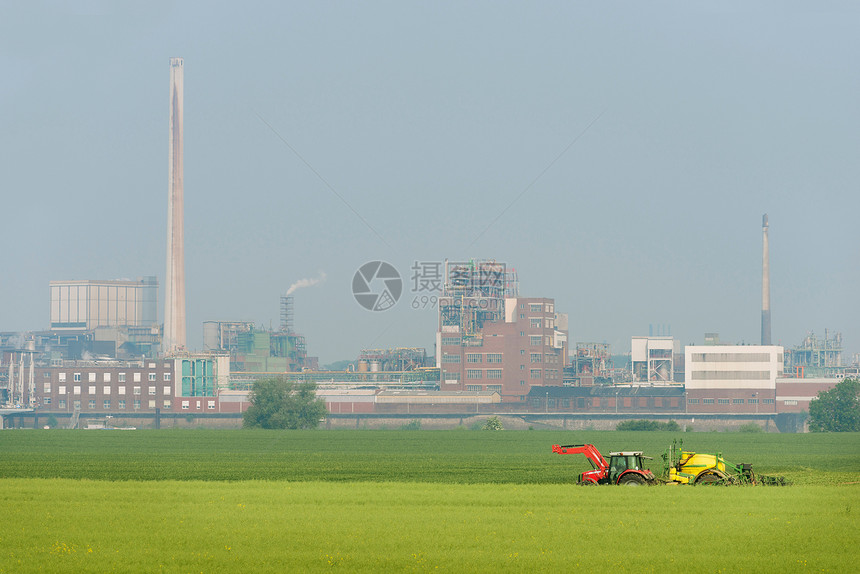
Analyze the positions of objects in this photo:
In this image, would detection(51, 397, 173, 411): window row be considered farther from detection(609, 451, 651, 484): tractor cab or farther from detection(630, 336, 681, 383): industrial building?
detection(609, 451, 651, 484): tractor cab

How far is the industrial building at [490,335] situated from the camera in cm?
14325

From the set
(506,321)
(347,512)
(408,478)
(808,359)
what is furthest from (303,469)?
(808,359)

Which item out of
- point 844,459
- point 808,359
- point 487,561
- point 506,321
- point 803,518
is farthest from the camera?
point 808,359

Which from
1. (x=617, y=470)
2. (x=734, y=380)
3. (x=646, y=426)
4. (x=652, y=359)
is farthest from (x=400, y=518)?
(x=652, y=359)

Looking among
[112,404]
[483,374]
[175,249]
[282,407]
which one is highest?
[175,249]

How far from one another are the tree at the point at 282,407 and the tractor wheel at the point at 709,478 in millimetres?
71637

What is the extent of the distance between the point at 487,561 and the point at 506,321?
12278cm

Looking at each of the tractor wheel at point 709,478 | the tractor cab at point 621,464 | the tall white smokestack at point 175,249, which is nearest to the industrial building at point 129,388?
the tall white smokestack at point 175,249

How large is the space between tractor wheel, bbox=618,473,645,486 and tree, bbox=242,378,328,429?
71356 millimetres

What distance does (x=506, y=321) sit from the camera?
144250mm

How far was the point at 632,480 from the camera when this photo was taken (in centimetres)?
3544

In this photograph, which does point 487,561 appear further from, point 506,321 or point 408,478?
point 506,321

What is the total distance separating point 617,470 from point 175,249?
13053cm

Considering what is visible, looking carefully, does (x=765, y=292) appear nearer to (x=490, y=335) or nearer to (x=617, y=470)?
(x=490, y=335)
